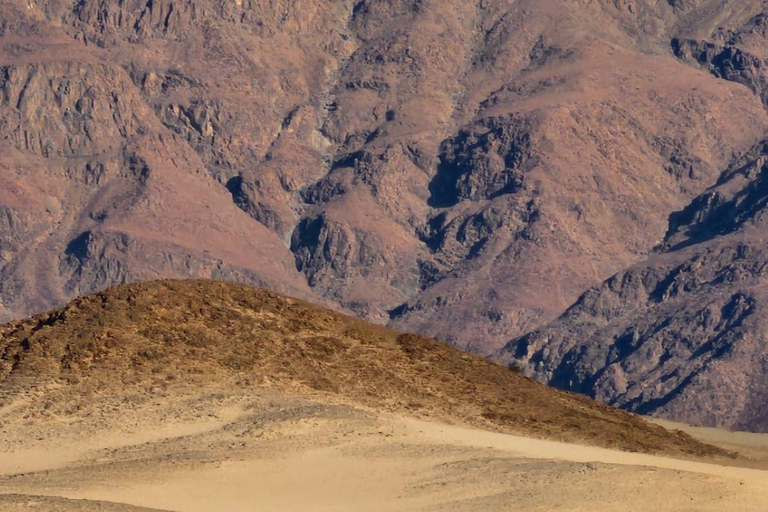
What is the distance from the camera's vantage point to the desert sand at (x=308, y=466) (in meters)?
46.4

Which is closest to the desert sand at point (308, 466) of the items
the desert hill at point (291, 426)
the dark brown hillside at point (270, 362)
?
the desert hill at point (291, 426)

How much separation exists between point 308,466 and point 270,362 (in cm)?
870

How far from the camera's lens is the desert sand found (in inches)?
1827

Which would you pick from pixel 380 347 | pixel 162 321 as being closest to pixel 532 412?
pixel 380 347

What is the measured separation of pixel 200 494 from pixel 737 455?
681 inches

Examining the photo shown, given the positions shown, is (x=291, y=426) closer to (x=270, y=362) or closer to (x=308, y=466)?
(x=308, y=466)

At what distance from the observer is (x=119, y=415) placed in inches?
2158

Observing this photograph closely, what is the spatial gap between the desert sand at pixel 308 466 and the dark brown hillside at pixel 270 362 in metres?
1.48

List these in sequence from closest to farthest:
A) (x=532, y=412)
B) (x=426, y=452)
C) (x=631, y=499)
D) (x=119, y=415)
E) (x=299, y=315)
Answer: (x=631, y=499) < (x=426, y=452) < (x=119, y=415) < (x=532, y=412) < (x=299, y=315)

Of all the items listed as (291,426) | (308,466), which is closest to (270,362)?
(291,426)

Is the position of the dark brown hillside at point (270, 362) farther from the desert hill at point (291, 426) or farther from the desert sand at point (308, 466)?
the desert sand at point (308, 466)

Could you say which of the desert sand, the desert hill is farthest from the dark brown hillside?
the desert sand

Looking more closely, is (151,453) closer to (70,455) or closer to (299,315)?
(70,455)

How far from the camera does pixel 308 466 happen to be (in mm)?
50438
